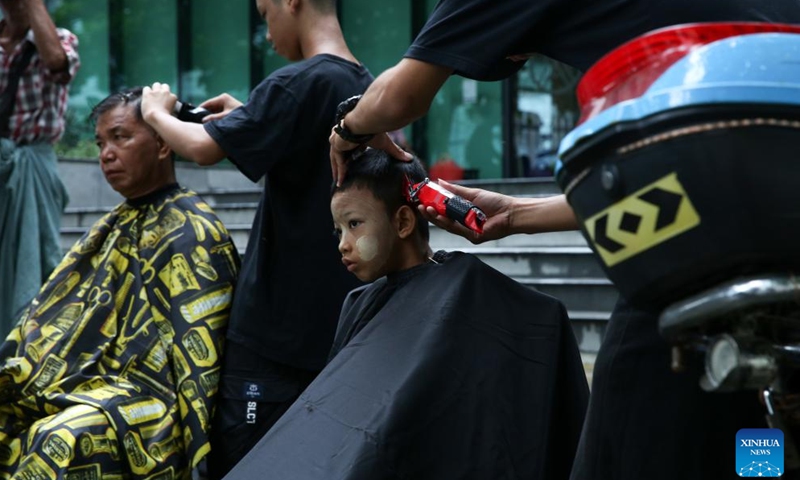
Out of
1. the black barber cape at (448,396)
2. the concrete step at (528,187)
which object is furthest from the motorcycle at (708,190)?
the concrete step at (528,187)

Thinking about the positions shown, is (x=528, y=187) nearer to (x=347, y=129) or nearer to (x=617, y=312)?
(x=347, y=129)

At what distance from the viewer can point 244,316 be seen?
3.87 metres

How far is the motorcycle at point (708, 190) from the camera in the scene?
160 centimetres

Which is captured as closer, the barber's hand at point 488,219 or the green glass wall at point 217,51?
the barber's hand at point 488,219

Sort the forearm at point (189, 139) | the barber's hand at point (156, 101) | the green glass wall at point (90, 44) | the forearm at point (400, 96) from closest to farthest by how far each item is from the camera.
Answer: the forearm at point (400, 96), the forearm at point (189, 139), the barber's hand at point (156, 101), the green glass wall at point (90, 44)

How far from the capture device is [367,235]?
3279mm

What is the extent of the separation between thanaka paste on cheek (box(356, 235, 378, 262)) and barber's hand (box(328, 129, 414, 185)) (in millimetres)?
192

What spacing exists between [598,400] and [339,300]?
1808 millimetres

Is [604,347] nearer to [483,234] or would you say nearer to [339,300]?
[483,234]

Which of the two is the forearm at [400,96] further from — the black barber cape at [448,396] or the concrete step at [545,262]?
the concrete step at [545,262]

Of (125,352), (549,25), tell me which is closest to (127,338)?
(125,352)

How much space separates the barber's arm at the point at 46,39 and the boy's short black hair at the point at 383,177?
8.18 feet

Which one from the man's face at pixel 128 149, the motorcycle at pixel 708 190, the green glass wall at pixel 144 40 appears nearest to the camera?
the motorcycle at pixel 708 190

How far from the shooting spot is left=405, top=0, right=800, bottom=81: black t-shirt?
6.87ft
